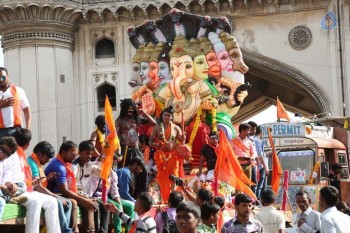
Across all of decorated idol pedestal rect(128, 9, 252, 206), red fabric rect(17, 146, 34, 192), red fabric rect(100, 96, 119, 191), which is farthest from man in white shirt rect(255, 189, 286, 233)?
decorated idol pedestal rect(128, 9, 252, 206)

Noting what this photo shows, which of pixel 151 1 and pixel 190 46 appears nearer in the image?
pixel 190 46

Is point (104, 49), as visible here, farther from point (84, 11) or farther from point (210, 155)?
point (210, 155)

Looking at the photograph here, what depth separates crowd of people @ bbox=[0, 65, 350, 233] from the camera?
703cm

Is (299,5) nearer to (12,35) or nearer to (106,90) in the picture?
(106,90)

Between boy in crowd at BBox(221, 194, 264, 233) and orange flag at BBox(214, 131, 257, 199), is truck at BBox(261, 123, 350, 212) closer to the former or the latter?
orange flag at BBox(214, 131, 257, 199)

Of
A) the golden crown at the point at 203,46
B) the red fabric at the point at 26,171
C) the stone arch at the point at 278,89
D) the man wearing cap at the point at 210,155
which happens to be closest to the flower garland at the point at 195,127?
the man wearing cap at the point at 210,155

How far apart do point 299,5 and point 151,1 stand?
4523 millimetres

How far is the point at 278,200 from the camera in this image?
1537 cm

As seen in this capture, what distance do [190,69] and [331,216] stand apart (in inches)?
344

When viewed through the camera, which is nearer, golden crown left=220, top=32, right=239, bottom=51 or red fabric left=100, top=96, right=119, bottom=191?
red fabric left=100, top=96, right=119, bottom=191

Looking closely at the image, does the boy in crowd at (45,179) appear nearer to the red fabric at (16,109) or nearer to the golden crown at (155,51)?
the red fabric at (16,109)

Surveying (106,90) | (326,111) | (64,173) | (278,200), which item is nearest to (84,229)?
(64,173)

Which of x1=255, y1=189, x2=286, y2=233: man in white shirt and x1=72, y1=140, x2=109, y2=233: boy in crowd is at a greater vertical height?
x1=72, y1=140, x2=109, y2=233: boy in crowd

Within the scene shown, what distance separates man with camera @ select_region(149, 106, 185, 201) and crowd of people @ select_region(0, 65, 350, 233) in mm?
27
